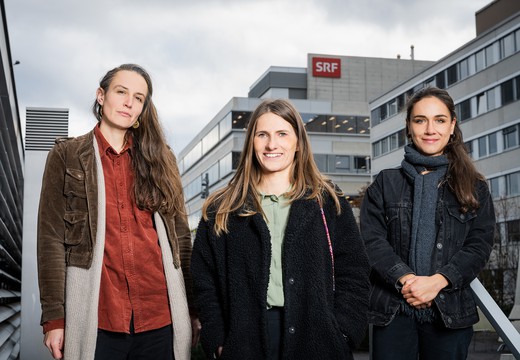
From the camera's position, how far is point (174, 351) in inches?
159

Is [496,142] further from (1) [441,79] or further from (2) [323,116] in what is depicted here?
(2) [323,116]

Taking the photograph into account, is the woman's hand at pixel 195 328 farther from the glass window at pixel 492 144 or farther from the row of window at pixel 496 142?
the glass window at pixel 492 144

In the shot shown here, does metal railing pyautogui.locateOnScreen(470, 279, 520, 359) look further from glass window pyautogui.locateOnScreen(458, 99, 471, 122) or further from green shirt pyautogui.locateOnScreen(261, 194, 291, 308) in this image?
glass window pyautogui.locateOnScreen(458, 99, 471, 122)

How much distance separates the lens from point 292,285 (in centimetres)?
365

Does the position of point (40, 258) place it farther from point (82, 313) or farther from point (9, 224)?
point (9, 224)

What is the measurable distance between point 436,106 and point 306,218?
1.20 metres

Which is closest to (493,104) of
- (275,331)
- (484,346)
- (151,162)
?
(484,346)

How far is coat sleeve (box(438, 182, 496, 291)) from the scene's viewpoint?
399cm

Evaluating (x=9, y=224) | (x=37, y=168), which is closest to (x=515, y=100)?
(x=9, y=224)

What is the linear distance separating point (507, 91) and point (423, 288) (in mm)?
52631

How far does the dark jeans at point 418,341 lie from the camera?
3.98 m

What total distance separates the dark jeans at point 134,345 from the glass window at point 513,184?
51.2 metres

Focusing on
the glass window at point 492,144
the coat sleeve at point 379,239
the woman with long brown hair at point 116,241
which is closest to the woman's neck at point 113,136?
the woman with long brown hair at point 116,241

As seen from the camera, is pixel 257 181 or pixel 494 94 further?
pixel 494 94
